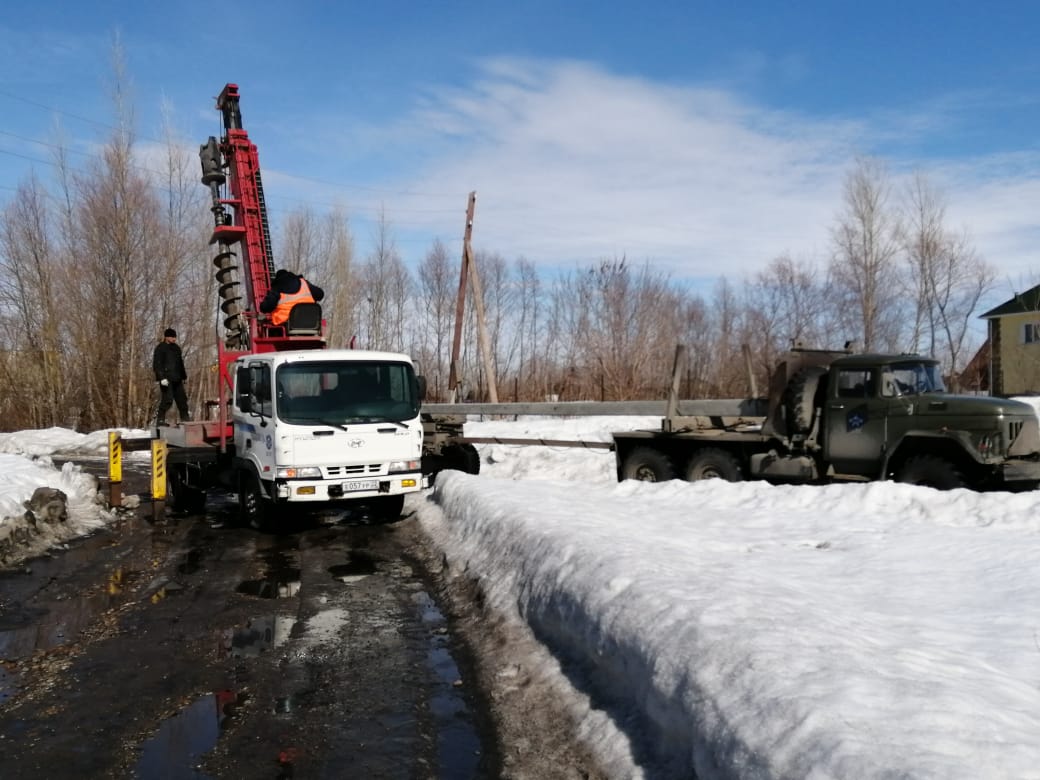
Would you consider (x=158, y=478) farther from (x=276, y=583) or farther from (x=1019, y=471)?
(x=1019, y=471)

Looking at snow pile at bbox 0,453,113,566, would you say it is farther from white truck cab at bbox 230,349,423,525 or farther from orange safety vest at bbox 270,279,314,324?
orange safety vest at bbox 270,279,314,324

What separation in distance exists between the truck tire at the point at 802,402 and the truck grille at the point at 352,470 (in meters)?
5.99

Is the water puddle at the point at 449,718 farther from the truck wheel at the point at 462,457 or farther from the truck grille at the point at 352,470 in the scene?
the truck wheel at the point at 462,457

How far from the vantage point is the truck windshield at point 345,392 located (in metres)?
10.9

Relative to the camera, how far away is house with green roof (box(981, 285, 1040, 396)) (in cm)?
3938

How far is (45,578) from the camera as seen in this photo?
8695mm

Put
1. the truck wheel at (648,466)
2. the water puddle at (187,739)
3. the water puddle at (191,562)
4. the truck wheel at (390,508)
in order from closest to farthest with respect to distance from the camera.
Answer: the water puddle at (187,739), the water puddle at (191,562), the truck wheel at (390,508), the truck wheel at (648,466)

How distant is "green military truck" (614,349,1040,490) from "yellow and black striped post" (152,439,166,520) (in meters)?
7.39

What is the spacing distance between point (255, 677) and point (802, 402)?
9.23 meters

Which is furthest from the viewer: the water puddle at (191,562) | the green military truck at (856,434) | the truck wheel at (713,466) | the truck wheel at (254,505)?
the truck wheel at (713,466)

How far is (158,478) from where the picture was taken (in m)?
12.6

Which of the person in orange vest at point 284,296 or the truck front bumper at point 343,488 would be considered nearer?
the truck front bumper at point 343,488

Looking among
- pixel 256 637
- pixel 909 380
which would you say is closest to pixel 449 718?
pixel 256 637

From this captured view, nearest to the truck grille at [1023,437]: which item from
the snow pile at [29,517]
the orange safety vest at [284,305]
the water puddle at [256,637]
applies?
the water puddle at [256,637]
